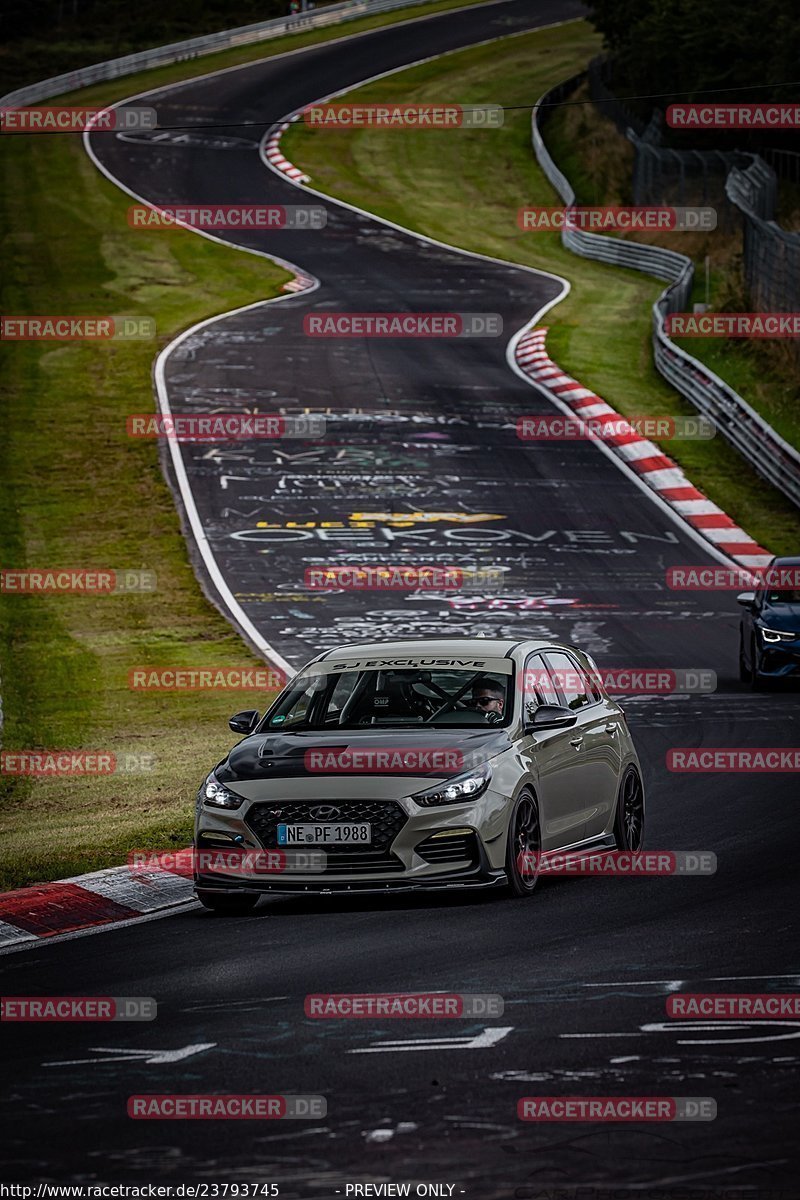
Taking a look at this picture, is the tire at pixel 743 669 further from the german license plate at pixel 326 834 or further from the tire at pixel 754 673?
the german license plate at pixel 326 834

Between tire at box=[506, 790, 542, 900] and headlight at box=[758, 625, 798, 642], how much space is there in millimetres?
10323

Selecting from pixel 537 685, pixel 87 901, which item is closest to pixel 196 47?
pixel 537 685

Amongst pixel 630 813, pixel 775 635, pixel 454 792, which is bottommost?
pixel 775 635

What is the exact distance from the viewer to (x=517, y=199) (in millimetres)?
66125

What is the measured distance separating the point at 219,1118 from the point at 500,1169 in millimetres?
1161

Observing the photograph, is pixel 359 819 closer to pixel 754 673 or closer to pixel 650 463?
A: pixel 754 673

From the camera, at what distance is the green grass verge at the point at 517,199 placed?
36.4 m

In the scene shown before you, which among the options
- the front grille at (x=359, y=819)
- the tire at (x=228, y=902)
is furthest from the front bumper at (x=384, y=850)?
the tire at (x=228, y=902)

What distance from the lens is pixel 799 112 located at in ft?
173

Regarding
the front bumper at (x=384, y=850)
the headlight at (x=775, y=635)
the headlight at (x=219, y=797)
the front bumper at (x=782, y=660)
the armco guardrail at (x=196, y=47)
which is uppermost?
the armco guardrail at (x=196, y=47)

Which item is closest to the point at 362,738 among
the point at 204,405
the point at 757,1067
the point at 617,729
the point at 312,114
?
the point at 617,729

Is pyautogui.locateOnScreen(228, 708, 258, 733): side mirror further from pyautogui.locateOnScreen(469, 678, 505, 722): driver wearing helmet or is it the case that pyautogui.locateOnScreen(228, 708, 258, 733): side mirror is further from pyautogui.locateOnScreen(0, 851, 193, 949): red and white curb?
pyautogui.locateOnScreen(469, 678, 505, 722): driver wearing helmet

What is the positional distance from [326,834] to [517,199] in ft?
188

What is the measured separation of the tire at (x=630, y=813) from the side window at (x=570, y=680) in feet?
1.84
